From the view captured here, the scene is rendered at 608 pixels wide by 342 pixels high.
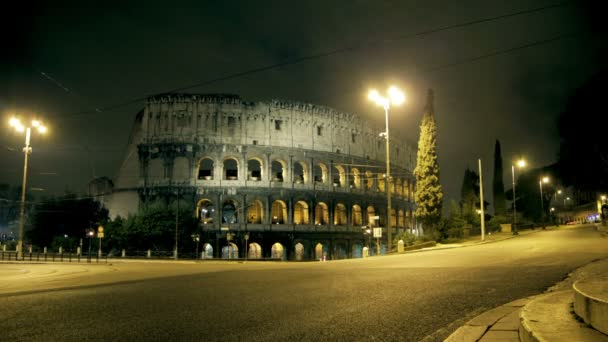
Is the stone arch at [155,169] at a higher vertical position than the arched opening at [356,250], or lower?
higher

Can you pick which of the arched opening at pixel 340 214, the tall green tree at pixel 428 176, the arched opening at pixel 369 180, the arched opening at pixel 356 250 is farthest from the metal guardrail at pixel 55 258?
the arched opening at pixel 369 180

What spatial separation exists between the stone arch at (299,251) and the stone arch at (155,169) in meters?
17.5

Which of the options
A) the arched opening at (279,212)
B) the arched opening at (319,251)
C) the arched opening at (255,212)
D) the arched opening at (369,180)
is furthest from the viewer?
the arched opening at (369,180)

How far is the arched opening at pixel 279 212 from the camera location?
56.8m

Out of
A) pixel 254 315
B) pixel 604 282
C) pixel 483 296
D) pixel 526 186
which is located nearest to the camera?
pixel 604 282

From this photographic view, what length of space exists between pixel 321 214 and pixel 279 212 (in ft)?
18.0

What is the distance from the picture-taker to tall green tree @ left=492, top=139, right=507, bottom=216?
60906 millimetres

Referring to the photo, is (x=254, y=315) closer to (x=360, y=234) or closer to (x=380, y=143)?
(x=360, y=234)

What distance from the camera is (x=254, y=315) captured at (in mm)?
6207

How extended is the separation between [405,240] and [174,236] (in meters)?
24.9

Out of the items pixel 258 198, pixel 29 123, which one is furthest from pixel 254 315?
pixel 258 198

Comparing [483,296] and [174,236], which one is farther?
[174,236]

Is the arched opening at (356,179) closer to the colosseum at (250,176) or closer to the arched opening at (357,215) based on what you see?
the colosseum at (250,176)

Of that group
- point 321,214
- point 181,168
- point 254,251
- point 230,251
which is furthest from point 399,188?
point 181,168
